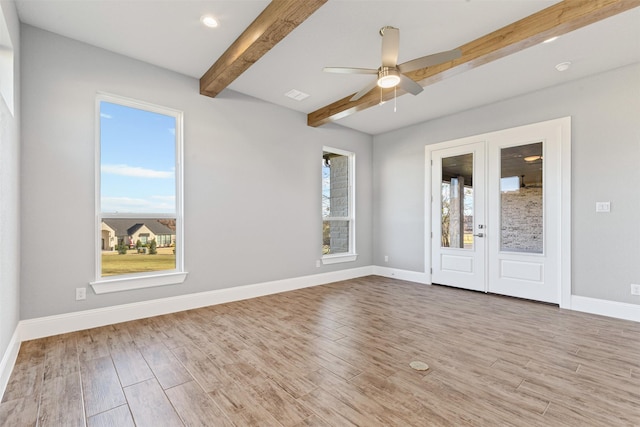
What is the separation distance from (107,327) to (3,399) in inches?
49.4

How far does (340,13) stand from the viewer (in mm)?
2639

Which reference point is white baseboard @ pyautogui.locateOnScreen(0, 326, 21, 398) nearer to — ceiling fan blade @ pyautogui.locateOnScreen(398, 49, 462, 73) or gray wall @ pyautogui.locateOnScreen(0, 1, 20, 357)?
gray wall @ pyautogui.locateOnScreen(0, 1, 20, 357)

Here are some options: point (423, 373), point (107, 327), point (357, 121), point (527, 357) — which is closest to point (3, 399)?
point (107, 327)

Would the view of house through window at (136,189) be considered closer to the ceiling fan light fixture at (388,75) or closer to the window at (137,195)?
the window at (137,195)

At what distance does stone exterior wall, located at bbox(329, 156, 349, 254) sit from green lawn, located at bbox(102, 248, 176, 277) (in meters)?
2.93

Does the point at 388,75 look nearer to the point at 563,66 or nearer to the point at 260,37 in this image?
the point at 260,37

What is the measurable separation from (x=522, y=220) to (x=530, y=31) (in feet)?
8.67

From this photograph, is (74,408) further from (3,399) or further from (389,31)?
(389,31)

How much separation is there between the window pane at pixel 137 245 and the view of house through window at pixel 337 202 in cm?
264

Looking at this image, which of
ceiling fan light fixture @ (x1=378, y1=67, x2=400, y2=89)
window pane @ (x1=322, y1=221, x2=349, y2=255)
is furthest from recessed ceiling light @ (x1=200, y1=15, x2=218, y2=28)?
window pane @ (x1=322, y1=221, x2=349, y2=255)

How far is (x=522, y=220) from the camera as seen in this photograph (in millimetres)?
4312

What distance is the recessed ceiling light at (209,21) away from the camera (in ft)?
8.97

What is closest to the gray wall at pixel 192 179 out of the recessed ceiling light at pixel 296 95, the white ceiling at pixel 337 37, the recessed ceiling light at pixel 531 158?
the white ceiling at pixel 337 37

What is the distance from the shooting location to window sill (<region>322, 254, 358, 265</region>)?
5.43 meters
